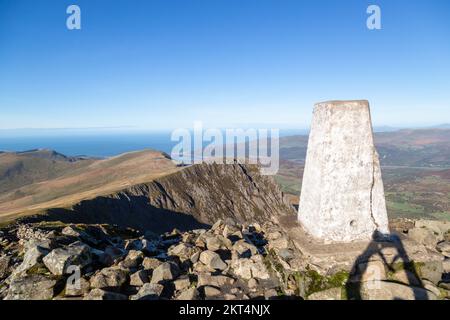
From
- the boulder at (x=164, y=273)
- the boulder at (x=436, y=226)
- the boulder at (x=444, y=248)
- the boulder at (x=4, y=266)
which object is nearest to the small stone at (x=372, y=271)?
the boulder at (x=444, y=248)

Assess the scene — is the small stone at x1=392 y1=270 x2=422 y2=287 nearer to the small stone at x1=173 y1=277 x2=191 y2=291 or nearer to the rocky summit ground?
the rocky summit ground

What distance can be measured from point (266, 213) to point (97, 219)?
38.5 metres

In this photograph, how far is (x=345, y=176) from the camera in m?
10.4

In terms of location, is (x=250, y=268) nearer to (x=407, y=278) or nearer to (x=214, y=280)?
(x=214, y=280)

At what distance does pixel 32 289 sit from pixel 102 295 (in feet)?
8.22

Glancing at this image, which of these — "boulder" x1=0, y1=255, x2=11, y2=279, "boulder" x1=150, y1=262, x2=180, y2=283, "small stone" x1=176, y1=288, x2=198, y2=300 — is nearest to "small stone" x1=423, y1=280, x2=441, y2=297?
"small stone" x1=176, y1=288, x2=198, y2=300

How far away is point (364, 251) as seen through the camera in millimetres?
10328

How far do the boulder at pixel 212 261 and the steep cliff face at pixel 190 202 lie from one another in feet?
115

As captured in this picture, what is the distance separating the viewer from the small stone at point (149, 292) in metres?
9.74

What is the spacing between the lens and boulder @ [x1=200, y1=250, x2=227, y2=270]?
1207cm

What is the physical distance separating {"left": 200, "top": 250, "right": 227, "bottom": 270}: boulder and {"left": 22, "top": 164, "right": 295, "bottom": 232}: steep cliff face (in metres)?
35.2

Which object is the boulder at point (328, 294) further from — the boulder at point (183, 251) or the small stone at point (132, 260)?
the small stone at point (132, 260)
